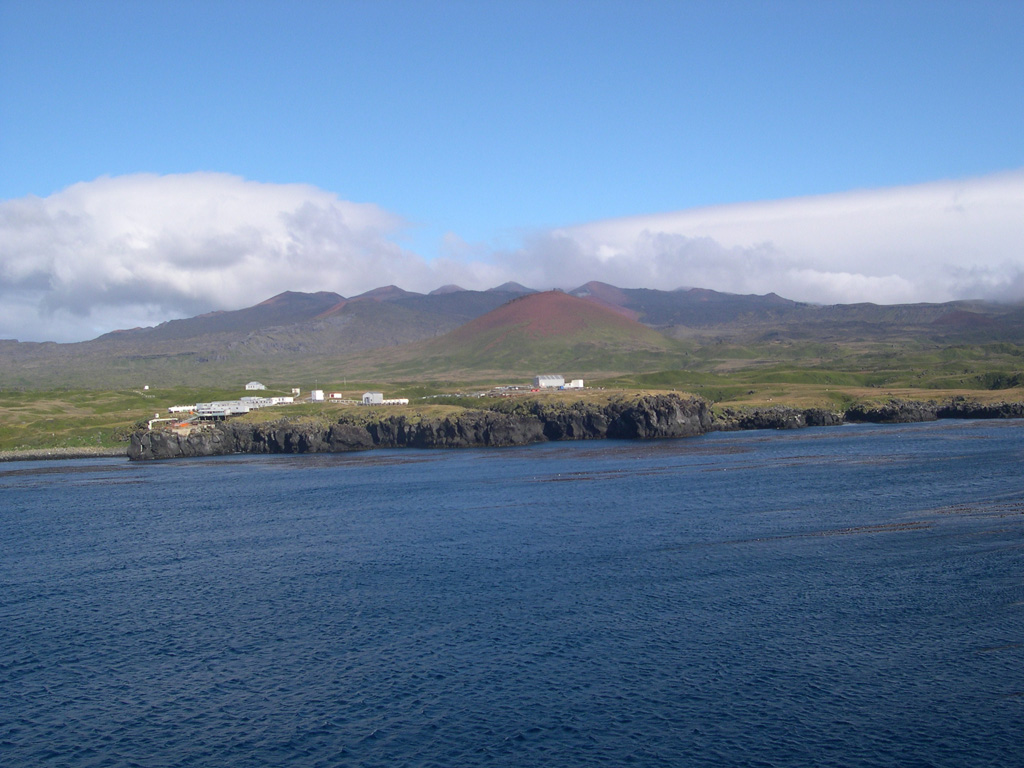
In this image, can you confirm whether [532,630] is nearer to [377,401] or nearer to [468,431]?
[468,431]

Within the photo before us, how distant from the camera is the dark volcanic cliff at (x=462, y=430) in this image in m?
138

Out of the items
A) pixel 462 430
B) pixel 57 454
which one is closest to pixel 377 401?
pixel 462 430

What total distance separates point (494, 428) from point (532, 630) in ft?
326

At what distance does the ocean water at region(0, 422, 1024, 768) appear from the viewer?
29094mm

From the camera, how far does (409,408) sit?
156625mm

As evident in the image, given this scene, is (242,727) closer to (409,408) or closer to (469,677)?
(469,677)

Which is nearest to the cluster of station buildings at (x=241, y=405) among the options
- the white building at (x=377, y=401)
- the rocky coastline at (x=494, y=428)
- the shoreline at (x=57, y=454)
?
the white building at (x=377, y=401)

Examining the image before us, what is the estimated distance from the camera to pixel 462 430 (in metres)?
140

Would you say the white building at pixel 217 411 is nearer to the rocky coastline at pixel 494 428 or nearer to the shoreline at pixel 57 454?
the rocky coastline at pixel 494 428

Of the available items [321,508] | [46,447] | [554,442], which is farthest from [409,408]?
[321,508]

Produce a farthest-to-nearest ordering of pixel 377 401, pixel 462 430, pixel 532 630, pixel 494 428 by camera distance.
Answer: pixel 377 401, pixel 462 430, pixel 494 428, pixel 532 630

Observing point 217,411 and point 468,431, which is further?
point 217,411

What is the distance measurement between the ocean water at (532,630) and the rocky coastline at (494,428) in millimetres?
60387

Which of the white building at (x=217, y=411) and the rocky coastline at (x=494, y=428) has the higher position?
the white building at (x=217, y=411)
